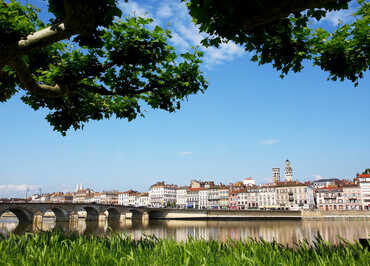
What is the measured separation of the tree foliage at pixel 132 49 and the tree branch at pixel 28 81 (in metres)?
0.02

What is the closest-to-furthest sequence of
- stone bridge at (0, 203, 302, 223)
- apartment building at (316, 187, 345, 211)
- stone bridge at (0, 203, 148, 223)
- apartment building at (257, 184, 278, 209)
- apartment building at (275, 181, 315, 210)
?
stone bridge at (0, 203, 148, 223) → stone bridge at (0, 203, 302, 223) → apartment building at (275, 181, 315, 210) → apartment building at (316, 187, 345, 211) → apartment building at (257, 184, 278, 209)

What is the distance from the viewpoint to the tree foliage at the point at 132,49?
4.51 meters

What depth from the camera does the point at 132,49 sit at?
24.9ft

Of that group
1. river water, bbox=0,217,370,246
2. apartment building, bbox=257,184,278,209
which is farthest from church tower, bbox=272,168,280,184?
river water, bbox=0,217,370,246

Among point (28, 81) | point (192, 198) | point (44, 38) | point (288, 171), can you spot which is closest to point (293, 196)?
point (288, 171)

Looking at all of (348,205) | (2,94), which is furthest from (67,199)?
(2,94)

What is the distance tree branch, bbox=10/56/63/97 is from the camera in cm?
627

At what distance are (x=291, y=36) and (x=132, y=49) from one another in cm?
386

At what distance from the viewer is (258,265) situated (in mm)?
3699

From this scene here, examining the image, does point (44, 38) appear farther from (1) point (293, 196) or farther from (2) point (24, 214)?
(1) point (293, 196)

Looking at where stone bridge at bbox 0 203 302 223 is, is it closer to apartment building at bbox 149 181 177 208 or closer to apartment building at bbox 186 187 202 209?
Result: apartment building at bbox 186 187 202 209

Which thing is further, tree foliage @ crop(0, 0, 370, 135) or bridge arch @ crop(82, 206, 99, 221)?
bridge arch @ crop(82, 206, 99, 221)

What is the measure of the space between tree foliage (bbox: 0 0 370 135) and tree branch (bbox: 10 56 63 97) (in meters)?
0.02

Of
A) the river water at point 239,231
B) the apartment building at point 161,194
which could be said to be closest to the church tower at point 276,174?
the apartment building at point 161,194
